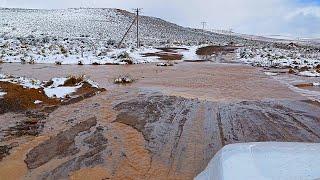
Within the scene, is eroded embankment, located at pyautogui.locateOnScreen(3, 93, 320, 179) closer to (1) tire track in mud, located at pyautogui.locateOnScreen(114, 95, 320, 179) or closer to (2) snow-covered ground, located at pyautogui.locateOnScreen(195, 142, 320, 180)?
(1) tire track in mud, located at pyautogui.locateOnScreen(114, 95, 320, 179)

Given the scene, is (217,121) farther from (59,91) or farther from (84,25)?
(84,25)

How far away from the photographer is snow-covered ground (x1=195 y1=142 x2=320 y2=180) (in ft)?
11.1

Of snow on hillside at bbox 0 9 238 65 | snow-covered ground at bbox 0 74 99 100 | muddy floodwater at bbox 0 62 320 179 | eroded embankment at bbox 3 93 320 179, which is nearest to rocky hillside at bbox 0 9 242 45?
snow on hillside at bbox 0 9 238 65

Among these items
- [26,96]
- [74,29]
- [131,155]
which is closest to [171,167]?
[131,155]

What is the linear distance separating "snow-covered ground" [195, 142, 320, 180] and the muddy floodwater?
6.55 ft

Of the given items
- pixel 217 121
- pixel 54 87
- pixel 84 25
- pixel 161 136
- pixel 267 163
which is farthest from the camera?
pixel 84 25

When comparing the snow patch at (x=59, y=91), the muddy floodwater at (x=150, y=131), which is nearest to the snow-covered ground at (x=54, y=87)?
the snow patch at (x=59, y=91)

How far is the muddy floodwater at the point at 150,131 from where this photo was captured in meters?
6.54

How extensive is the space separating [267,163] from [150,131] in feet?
16.2

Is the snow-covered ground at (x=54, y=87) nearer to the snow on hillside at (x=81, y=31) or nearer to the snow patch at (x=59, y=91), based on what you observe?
the snow patch at (x=59, y=91)

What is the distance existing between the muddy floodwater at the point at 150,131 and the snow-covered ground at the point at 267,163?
2.00 m

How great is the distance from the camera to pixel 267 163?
3641 millimetres

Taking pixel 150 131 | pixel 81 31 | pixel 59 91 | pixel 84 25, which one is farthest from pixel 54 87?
pixel 84 25

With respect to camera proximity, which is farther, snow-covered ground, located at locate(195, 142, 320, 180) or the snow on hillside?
the snow on hillside
